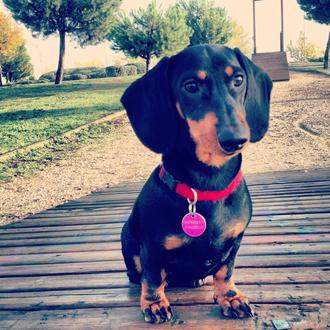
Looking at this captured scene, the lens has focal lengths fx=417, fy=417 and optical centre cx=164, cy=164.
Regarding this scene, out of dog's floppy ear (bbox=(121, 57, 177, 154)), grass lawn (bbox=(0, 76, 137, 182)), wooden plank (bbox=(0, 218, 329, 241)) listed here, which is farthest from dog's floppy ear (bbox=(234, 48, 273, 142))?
grass lawn (bbox=(0, 76, 137, 182))

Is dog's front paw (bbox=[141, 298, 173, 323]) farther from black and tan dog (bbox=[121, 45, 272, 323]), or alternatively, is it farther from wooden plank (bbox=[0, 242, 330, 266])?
wooden plank (bbox=[0, 242, 330, 266])

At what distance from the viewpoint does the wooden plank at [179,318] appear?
79.9 inches

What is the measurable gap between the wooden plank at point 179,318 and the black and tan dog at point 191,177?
0.06 meters

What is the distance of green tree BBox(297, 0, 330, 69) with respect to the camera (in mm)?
25016

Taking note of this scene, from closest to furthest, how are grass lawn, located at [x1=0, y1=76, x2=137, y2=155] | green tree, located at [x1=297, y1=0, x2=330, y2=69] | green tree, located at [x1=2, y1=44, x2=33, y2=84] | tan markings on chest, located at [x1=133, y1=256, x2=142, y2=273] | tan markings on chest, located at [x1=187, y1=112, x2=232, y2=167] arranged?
tan markings on chest, located at [x1=187, y1=112, x2=232, y2=167] → tan markings on chest, located at [x1=133, y1=256, x2=142, y2=273] → grass lawn, located at [x1=0, y1=76, x2=137, y2=155] → green tree, located at [x1=297, y1=0, x2=330, y2=69] → green tree, located at [x1=2, y1=44, x2=33, y2=84]

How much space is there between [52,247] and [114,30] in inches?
1003

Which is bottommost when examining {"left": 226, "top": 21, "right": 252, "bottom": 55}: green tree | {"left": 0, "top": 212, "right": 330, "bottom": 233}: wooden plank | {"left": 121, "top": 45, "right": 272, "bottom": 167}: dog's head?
{"left": 0, "top": 212, "right": 330, "bottom": 233}: wooden plank

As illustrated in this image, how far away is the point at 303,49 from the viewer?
54.4 meters

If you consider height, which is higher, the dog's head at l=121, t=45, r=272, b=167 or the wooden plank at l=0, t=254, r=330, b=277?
the dog's head at l=121, t=45, r=272, b=167

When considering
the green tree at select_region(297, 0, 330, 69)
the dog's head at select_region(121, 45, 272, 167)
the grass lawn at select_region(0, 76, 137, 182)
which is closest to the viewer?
the dog's head at select_region(121, 45, 272, 167)

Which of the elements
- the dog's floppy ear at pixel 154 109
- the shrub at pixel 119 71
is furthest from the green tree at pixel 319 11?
the dog's floppy ear at pixel 154 109

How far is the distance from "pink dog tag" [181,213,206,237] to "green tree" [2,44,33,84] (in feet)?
133

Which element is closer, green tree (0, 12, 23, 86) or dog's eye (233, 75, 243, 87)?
dog's eye (233, 75, 243, 87)

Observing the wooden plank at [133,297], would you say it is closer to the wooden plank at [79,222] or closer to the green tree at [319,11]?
the wooden plank at [79,222]
